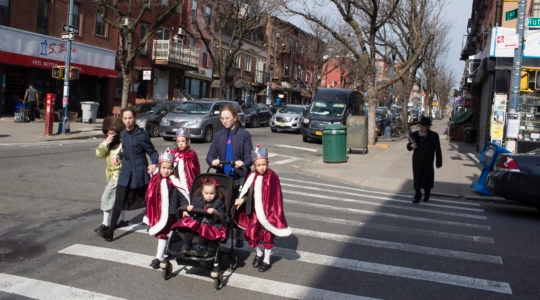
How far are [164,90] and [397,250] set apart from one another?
108 feet

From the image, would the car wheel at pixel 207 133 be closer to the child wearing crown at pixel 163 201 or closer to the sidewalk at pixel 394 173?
the sidewalk at pixel 394 173

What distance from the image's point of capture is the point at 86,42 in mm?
29203

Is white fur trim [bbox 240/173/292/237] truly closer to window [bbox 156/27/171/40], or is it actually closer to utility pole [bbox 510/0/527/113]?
utility pole [bbox 510/0/527/113]

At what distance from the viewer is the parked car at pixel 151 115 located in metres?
21.1

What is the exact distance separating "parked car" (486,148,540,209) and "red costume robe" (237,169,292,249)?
5589mm

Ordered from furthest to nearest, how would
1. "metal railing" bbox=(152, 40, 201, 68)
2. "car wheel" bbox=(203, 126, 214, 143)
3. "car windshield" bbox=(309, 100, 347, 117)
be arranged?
"metal railing" bbox=(152, 40, 201, 68) → "car windshield" bbox=(309, 100, 347, 117) → "car wheel" bbox=(203, 126, 214, 143)

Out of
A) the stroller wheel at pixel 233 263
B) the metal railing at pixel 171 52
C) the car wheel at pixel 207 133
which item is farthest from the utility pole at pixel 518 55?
the metal railing at pixel 171 52

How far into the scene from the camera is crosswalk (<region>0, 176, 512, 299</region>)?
15.7 ft

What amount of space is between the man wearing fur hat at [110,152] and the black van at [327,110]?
1762 centimetres

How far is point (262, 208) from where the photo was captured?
518 cm

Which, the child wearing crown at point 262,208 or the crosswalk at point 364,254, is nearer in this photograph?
the crosswalk at point 364,254

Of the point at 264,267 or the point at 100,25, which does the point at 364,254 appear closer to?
the point at 264,267

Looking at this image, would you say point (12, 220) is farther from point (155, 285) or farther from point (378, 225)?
point (378, 225)

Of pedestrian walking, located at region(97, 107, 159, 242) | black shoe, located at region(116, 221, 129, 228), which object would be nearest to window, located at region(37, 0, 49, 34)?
black shoe, located at region(116, 221, 129, 228)
